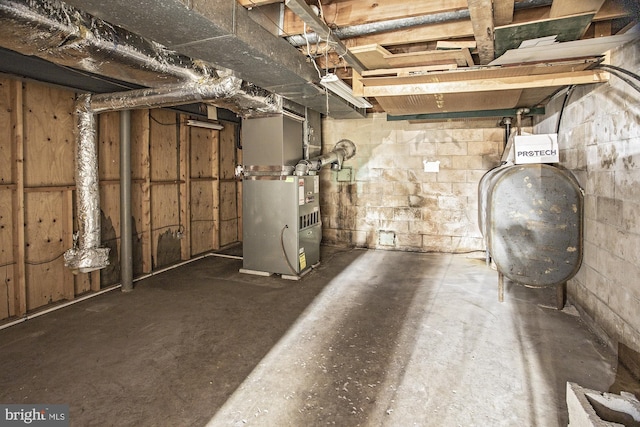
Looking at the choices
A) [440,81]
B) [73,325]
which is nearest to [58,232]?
[73,325]

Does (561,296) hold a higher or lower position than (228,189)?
lower

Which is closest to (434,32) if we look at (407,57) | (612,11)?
(407,57)

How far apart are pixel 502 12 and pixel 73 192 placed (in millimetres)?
3557

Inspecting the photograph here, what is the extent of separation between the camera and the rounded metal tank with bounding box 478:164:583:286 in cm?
251

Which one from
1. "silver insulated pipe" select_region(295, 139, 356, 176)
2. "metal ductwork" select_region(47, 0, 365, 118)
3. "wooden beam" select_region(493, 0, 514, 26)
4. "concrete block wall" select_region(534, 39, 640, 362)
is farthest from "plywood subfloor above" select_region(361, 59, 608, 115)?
"silver insulated pipe" select_region(295, 139, 356, 176)

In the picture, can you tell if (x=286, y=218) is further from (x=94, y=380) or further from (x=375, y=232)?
(x=94, y=380)

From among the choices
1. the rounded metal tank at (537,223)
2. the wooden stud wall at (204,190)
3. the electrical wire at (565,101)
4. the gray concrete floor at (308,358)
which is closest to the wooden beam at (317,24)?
the rounded metal tank at (537,223)

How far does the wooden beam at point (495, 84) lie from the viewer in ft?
7.56

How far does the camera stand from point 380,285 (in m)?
3.51

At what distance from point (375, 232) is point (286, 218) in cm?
183

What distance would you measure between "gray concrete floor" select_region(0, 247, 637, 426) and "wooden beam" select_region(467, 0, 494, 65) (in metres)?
1.92

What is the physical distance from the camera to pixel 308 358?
212 centimetres

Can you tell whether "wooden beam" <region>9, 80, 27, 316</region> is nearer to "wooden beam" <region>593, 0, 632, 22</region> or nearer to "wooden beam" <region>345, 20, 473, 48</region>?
"wooden beam" <region>345, 20, 473, 48</region>

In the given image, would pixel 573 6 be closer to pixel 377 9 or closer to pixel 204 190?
pixel 377 9
